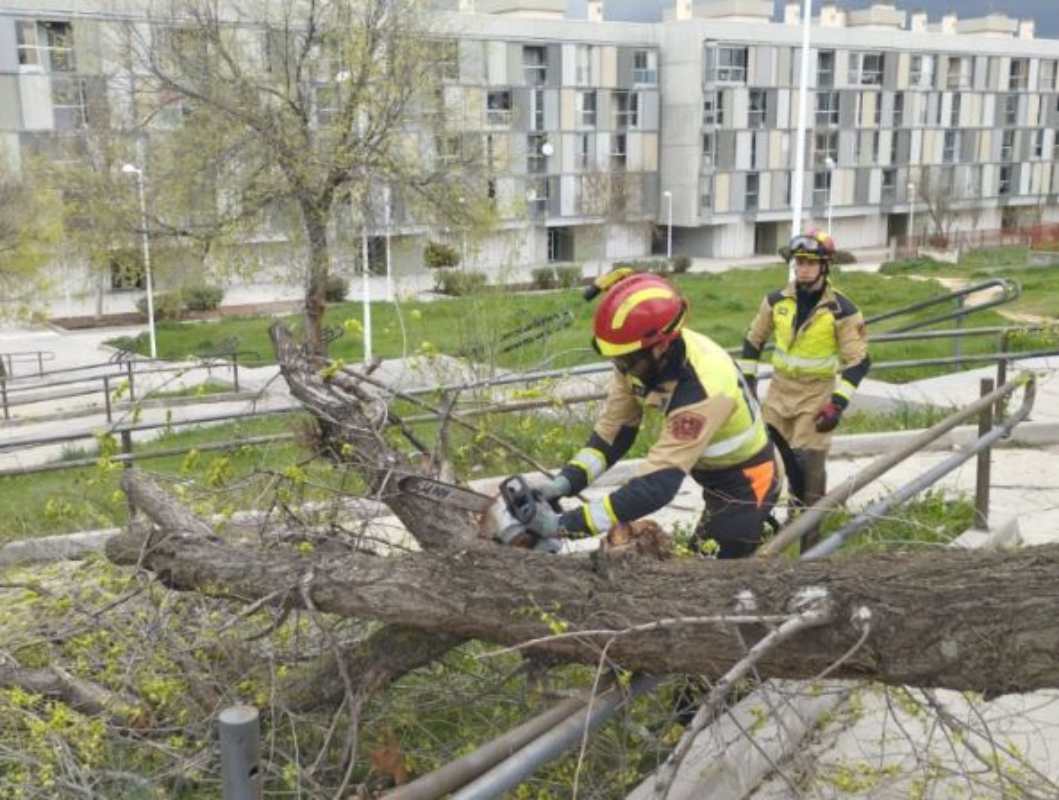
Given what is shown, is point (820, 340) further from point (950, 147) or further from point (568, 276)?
point (950, 147)

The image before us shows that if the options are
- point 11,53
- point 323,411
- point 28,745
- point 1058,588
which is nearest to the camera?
point 1058,588

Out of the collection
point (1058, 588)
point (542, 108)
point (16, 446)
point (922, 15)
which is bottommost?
point (16, 446)

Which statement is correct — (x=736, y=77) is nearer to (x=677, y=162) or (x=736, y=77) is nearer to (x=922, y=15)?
(x=677, y=162)

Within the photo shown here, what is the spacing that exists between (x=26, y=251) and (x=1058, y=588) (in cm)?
2526

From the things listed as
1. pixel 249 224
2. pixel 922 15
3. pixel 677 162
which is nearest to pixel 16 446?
pixel 249 224

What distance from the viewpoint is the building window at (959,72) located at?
55250 mm

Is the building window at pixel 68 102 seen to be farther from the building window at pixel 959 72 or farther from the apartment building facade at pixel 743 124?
the building window at pixel 959 72

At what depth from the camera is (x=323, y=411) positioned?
397 cm

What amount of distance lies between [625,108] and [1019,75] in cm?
2426

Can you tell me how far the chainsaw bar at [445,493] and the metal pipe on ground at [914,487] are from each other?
1.00m

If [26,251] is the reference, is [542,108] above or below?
above

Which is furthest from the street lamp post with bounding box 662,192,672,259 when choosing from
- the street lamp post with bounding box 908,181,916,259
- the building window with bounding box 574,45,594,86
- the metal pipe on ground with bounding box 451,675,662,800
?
the metal pipe on ground with bounding box 451,675,662,800

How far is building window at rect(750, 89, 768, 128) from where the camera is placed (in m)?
49.4

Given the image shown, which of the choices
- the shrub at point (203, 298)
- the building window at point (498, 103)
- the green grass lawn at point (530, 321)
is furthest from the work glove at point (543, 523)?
the building window at point (498, 103)
